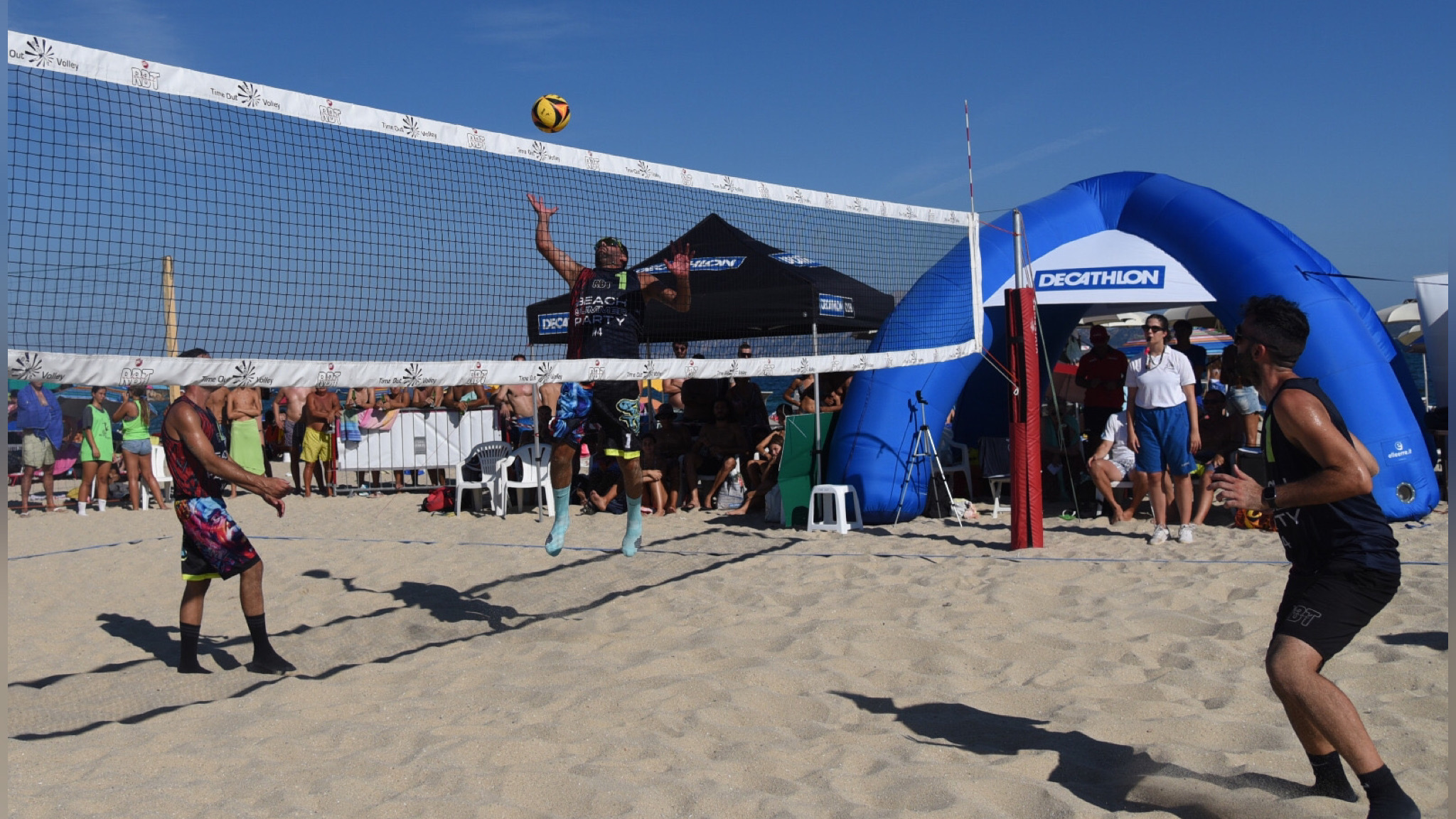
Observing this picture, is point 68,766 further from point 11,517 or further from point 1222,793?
point 11,517

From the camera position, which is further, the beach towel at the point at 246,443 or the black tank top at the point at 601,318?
the beach towel at the point at 246,443

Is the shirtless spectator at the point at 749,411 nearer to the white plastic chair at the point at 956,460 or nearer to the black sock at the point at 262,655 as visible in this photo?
the white plastic chair at the point at 956,460

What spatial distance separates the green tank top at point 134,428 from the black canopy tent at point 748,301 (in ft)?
15.4

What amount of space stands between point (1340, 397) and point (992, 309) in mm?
2789

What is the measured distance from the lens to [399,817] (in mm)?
2939

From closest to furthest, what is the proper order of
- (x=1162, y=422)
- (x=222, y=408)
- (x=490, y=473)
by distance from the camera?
(x=1162, y=422), (x=490, y=473), (x=222, y=408)

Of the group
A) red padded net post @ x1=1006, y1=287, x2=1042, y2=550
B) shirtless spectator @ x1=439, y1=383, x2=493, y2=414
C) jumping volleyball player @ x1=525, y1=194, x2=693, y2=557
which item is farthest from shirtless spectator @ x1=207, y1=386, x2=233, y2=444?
red padded net post @ x1=1006, y1=287, x2=1042, y2=550

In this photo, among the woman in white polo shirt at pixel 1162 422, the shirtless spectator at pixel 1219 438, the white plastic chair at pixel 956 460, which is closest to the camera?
the woman in white polo shirt at pixel 1162 422

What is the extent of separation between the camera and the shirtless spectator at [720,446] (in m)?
9.70

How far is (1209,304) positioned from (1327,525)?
651cm

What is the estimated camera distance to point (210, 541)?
4766 mm

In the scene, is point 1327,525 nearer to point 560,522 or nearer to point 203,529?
point 560,522

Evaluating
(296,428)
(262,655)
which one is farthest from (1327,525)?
(296,428)

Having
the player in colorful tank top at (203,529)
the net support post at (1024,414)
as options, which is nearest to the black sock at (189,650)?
the player in colorful tank top at (203,529)
